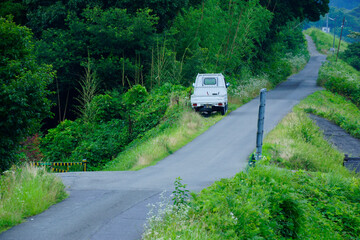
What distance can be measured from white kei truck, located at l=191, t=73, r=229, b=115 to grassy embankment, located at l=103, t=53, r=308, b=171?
500 mm

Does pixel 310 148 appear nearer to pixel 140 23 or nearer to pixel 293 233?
pixel 293 233

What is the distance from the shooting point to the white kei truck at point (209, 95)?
21906mm

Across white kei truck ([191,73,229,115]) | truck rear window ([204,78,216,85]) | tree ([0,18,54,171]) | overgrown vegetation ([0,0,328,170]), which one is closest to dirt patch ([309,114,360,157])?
white kei truck ([191,73,229,115])

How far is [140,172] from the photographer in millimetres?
13320

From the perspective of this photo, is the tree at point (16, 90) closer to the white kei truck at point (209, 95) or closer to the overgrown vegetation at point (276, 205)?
the overgrown vegetation at point (276, 205)

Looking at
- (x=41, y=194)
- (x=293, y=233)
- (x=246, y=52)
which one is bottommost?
(x=293, y=233)

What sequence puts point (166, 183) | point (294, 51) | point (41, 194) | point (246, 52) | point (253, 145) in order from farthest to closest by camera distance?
point (294, 51)
point (246, 52)
point (253, 145)
point (166, 183)
point (41, 194)

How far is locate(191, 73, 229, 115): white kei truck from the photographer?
21.9 metres

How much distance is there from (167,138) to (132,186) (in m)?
6.22

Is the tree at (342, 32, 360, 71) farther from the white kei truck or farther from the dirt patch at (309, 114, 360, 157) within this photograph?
the white kei truck

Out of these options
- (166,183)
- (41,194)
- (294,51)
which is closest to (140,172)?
(166,183)

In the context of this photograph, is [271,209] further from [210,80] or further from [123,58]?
[123,58]

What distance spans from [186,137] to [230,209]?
10.5m

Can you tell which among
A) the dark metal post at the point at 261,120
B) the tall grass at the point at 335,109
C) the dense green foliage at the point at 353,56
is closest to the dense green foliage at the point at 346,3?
the dense green foliage at the point at 353,56
